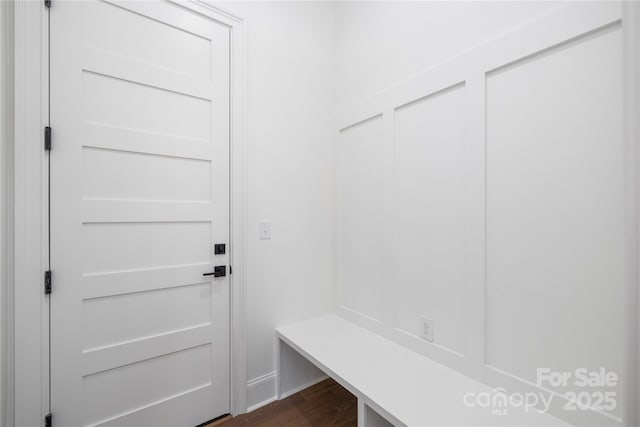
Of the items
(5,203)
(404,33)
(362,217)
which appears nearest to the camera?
(5,203)

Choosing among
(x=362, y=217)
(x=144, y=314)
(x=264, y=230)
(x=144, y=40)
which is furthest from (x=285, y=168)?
(x=144, y=314)

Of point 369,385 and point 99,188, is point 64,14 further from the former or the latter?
point 369,385

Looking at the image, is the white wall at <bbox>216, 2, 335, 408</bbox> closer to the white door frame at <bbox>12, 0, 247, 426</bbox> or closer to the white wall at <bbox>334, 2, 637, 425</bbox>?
the white wall at <bbox>334, 2, 637, 425</bbox>

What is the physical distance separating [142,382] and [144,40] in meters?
1.77

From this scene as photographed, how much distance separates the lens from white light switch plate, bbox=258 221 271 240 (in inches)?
74.9

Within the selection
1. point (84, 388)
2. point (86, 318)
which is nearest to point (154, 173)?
point (86, 318)

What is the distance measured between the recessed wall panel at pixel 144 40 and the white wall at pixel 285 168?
30 cm

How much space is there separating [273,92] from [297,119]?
0.77 feet

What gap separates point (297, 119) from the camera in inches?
81.4

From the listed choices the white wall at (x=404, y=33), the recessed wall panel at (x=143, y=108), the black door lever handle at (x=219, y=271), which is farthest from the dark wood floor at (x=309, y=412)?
the white wall at (x=404, y=33)

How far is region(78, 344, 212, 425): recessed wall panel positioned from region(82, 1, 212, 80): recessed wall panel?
61.9 inches

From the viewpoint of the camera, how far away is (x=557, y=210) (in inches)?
44.9

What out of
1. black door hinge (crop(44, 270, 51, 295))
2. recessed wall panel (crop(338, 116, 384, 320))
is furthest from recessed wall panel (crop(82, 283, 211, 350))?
recessed wall panel (crop(338, 116, 384, 320))

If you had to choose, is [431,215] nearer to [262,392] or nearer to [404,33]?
[404,33]
